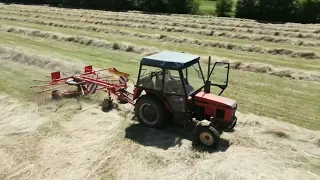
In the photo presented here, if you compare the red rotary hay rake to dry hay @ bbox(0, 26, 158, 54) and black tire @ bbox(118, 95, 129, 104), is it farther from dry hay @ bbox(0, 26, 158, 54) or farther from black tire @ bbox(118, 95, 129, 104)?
dry hay @ bbox(0, 26, 158, 54)

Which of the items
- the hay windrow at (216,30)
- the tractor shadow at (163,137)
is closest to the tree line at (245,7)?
the hay windrow at (216,30)

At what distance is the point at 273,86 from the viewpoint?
45.8 ft

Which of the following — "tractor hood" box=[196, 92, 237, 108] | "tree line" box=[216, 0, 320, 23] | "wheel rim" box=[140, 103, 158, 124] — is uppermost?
"tree line" box=[216, 0, 320, 23]

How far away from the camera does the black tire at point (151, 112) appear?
9.47 meters

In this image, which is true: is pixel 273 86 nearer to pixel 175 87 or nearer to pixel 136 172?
pixel 175 87

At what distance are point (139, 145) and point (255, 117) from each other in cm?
382

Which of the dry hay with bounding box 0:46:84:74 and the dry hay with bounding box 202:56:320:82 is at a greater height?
the dry hay with bounding box 202:56:320:82

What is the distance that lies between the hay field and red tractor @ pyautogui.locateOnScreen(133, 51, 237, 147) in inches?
17.5

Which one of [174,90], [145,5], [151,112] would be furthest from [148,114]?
[145,5]

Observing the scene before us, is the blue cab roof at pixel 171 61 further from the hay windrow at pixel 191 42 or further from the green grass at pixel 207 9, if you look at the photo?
the green grass at pixel 207 9

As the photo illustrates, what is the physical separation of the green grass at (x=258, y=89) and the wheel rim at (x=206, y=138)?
4.74 ft

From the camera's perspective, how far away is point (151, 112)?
32.0 feet

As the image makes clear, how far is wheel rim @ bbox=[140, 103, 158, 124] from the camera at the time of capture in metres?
9.70

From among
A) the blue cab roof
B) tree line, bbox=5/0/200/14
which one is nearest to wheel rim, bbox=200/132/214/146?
the blue cab roof
